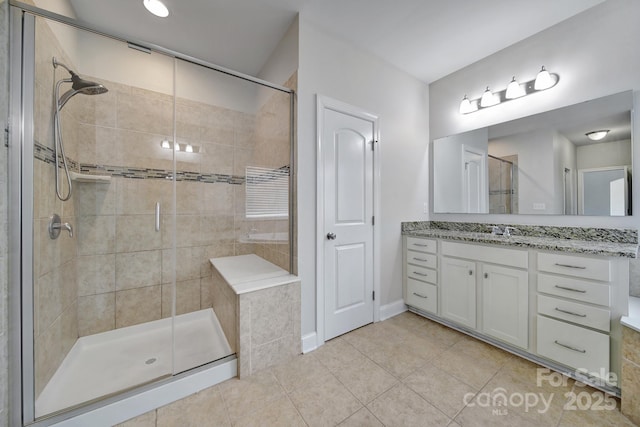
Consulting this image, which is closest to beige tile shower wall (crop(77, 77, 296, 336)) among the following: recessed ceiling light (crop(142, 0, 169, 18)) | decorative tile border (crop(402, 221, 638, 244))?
recessed ceiling light (crop(142, 0, 169, 18))

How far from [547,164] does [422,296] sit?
1657 mm

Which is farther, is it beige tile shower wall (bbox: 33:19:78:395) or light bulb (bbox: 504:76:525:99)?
light bulb (bbox: 504:76:525:99)

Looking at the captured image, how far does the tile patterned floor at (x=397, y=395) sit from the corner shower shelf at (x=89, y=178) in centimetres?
165

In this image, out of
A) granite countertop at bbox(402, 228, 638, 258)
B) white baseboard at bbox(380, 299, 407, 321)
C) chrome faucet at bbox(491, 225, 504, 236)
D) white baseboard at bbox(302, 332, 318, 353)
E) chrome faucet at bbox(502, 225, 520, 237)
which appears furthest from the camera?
white baseboard at bbox(380, 299, 407, 321)

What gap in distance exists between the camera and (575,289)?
150 cm

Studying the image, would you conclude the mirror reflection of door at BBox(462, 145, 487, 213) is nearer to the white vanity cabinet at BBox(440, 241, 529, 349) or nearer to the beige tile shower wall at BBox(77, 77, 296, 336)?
the white vanity cabinet at BBox(440, 241, 529, 349)

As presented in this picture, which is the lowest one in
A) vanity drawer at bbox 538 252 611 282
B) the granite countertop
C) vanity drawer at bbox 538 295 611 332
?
vanity drawer at bbox 538 295 611 332

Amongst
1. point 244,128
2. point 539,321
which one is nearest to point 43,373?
point 244,128

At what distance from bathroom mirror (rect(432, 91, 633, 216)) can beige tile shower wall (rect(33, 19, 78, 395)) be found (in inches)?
133

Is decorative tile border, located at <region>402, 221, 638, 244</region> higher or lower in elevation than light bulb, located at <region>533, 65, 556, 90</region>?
lower

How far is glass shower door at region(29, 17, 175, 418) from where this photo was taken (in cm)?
133

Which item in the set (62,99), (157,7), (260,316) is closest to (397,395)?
(260,316)

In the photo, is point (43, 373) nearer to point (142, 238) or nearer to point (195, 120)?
point (142, 238)

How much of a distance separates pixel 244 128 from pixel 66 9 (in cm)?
140
